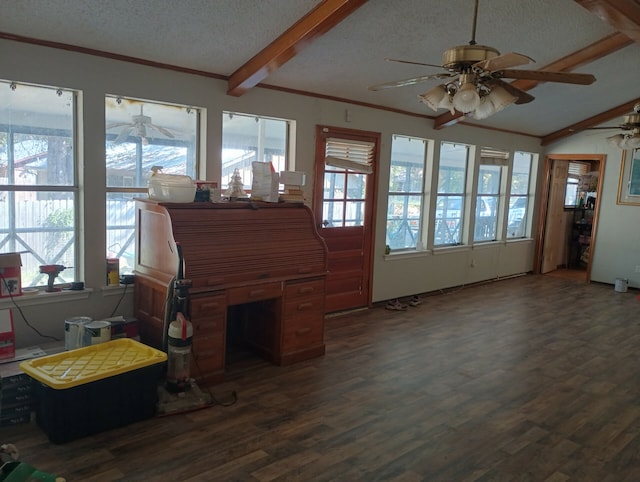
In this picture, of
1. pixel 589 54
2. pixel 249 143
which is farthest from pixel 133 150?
pixel 589 54

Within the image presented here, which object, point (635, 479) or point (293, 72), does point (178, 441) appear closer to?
point (635, 479)

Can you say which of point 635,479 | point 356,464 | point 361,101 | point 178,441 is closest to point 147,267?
point 178,441

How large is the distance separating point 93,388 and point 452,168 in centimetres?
533

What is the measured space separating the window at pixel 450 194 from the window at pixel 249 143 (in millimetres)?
2499

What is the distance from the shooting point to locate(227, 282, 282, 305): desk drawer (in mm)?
3453

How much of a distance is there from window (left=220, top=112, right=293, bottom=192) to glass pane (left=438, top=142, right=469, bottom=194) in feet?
8.21

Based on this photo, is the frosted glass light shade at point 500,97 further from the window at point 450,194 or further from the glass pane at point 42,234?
the window at point 450,194

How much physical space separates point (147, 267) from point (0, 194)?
1060 mm

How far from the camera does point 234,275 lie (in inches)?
135

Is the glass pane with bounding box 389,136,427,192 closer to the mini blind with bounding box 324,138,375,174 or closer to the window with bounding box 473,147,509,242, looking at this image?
the mini blind with bounding box 324,138,375,174

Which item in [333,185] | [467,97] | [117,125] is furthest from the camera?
[333,185]

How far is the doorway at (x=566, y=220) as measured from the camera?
784 cm

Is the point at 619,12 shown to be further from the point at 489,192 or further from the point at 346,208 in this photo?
the point at 489,192

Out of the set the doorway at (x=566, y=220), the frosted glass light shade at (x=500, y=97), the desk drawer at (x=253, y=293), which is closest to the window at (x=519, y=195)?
the doorway at (x=566, y=220)
